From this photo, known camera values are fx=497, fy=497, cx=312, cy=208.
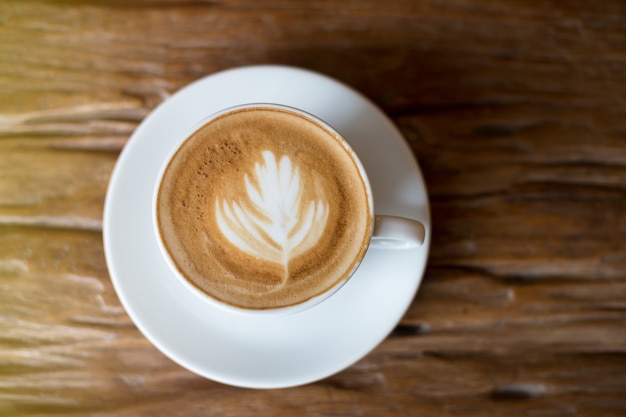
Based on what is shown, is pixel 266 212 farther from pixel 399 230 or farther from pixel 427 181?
pixel 427 181

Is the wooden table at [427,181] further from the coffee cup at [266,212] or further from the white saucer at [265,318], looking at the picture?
the coffee cup at [266,212]

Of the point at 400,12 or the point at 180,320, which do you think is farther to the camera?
the point at 400,12

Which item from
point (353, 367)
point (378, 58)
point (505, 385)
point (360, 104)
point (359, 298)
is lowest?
point (505, 385)

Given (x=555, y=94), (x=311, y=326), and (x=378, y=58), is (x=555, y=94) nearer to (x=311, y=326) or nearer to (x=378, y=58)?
(x=378, y=58)

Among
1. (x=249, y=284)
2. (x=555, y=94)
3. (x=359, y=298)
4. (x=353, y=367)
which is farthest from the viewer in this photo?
(x=555, y=94)

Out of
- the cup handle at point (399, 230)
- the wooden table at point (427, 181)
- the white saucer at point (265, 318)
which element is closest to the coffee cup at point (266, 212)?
the cup handle at point (399, 230)

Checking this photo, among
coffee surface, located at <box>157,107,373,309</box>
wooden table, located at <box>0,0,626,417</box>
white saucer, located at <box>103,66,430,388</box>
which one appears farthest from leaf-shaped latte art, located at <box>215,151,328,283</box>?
wooden table, located at <box>0,0,626,417</box>

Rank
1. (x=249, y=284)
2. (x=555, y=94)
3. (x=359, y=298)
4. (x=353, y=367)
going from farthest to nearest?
(x=555, y=94) → (x=353, y=367) → (x=359, y=298) → (x=249, y=284)

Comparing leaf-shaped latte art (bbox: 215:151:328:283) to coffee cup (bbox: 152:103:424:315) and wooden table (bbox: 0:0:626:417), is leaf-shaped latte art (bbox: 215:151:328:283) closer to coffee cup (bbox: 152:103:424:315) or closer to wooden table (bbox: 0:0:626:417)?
coffee cup (bbox: 152:103:424:315)

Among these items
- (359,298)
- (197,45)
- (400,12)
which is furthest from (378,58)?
(359,298)
